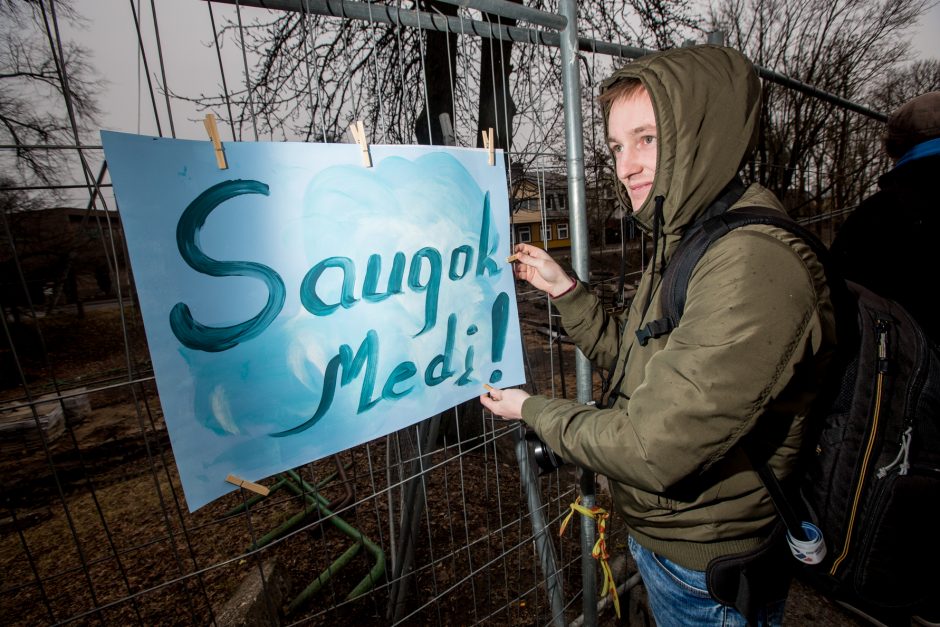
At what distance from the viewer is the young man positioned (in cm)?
73

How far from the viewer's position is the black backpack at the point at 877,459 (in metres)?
0.99

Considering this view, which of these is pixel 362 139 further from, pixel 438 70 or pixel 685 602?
pixel 438 70

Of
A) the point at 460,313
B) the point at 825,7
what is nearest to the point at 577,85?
the point at 460,313

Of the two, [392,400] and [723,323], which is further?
[392,400]

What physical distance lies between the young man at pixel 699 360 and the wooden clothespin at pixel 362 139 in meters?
0.62

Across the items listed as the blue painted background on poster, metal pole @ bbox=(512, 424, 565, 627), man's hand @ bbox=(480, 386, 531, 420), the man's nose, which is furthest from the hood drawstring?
metal pole @ bbox=(512, 424, 565, 627)

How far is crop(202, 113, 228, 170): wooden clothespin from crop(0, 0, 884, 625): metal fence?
0.08 m

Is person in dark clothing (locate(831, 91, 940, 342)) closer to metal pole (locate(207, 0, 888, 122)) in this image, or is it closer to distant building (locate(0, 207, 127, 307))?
metal pole (locate(207, 0, 888, 122))

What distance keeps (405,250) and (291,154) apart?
362 mm

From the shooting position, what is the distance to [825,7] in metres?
8.17

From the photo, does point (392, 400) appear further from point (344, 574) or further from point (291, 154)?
point (344, 574)

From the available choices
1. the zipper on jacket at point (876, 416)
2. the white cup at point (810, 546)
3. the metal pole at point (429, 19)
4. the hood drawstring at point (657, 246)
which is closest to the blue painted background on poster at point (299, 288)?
the metal pole at point (429, 19)

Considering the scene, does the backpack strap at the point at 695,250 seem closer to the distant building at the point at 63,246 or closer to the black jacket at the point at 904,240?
the distant building at the point at 63,246

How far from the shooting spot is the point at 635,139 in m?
1.03
